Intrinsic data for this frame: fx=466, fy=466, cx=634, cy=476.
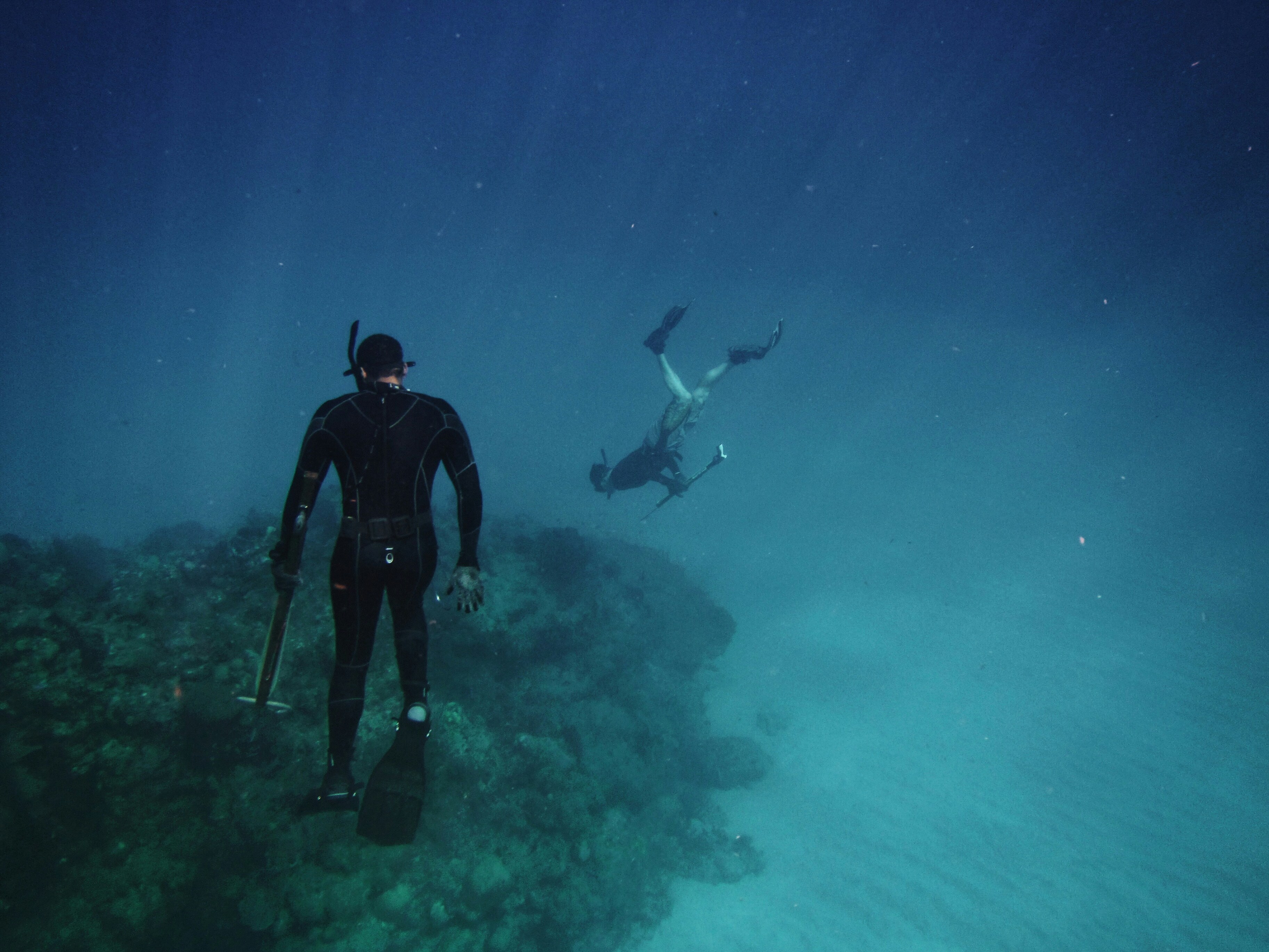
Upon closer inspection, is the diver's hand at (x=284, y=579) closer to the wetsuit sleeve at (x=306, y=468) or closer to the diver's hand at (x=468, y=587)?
the wetsuit sleeve at (x=306, y=468)

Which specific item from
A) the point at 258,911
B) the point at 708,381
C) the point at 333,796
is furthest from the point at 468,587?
the point at 708,381

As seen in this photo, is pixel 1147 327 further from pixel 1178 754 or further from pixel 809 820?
pixel 809 820

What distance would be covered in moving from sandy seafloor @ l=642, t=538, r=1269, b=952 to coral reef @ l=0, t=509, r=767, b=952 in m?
3.29

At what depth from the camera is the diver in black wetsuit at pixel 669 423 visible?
11953 mm

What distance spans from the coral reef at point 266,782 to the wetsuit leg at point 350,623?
90.6 inches

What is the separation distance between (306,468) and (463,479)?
2.68 ft

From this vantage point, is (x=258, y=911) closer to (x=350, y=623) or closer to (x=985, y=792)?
(x=350, y=623)

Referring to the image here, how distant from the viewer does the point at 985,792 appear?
12523 mm

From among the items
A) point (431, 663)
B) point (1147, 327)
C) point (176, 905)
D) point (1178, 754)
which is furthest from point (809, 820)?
point (1147, 327)

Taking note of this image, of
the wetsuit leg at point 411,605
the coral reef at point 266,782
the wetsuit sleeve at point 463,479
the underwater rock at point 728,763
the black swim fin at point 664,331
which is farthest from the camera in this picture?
the black swim fin at point 664,331

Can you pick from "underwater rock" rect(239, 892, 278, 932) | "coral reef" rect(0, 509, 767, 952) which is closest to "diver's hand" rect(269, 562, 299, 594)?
"coral reef" rect(0, 509, 767, 952)

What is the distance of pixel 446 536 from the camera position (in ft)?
31.4

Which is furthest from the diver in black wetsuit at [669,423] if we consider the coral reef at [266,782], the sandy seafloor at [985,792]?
the sandy seafloor at [985,792]

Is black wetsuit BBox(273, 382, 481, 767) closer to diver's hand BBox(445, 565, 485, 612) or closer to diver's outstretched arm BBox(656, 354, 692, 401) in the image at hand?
diver's hand BBox(445, 565, 485, 612)
